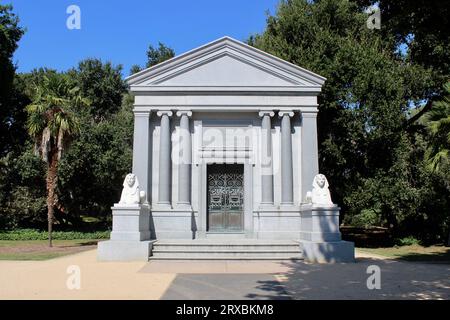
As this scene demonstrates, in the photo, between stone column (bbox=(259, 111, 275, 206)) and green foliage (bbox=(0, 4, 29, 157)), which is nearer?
stone column (bbox=(259, 111, 275, 206))

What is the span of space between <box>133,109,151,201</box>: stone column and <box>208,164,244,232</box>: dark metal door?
2834 millimetres

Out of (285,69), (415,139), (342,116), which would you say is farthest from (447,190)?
(285,69)

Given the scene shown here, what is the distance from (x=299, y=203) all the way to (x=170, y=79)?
7904mm

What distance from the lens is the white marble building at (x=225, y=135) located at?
1894 centimetres

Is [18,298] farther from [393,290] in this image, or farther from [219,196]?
[219,196]

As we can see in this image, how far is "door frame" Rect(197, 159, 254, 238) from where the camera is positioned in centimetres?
1914

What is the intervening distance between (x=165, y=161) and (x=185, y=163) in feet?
2.87

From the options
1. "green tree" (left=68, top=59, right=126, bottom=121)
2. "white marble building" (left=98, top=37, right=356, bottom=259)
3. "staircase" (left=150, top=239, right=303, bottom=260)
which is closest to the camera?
"staircase" (left=150, top=239, right=303, bottom=260)

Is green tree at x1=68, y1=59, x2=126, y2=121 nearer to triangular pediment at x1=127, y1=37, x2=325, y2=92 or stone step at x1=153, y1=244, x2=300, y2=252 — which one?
triangular pediment at x1=127, y1=37, x2=325, y2=92

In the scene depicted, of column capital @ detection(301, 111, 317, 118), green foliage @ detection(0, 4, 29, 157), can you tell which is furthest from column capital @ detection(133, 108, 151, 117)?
green foliage @ detection(0, 4, 29, 157)

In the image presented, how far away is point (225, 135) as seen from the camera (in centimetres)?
1984

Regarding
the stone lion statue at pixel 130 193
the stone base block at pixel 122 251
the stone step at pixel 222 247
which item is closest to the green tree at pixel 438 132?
the stone step at pixel 222 247

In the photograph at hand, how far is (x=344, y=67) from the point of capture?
77.2ft

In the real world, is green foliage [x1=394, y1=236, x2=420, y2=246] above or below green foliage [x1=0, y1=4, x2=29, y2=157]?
below
